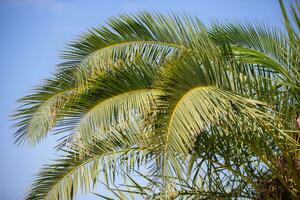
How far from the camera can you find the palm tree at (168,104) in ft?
15.4

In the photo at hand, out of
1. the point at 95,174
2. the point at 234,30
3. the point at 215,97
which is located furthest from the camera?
the point at 234,30

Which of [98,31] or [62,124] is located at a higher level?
[98,31]

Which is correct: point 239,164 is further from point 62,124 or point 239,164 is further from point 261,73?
point 62,124

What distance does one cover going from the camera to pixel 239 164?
18.2 feet

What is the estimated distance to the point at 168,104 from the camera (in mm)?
4195

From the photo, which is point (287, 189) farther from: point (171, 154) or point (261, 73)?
point (171, 154)

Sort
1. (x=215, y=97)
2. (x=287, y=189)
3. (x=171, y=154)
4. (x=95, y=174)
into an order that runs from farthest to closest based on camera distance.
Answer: (x=95, y=174) < (x=287, y=189) < (x=215, y=97) < (x=171, y=154)

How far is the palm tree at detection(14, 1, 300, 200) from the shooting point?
469 centimetres

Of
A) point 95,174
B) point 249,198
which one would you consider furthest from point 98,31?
point 249,198

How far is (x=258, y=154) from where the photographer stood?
5195mm

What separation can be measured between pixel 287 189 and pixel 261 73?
1.36 m

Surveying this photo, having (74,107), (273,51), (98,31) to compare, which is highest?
(98,31)

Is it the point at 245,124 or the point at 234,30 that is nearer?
the point at 245,124

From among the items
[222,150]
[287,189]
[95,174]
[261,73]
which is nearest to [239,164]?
[222,150]
